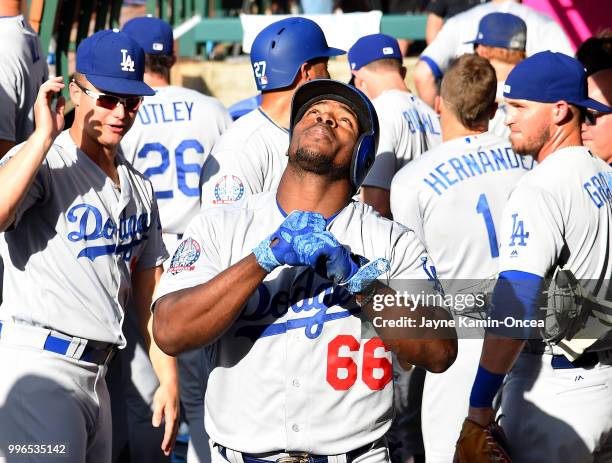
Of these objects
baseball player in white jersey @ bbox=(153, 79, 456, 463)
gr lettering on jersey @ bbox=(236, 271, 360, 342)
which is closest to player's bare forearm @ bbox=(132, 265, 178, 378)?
baseball player in white jersey @ bbox=(153, 79, 456, 463)

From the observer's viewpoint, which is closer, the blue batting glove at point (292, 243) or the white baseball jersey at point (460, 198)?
the blue batting glove at point (292, 243)

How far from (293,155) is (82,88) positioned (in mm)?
1347

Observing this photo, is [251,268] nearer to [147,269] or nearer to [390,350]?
[390,350]

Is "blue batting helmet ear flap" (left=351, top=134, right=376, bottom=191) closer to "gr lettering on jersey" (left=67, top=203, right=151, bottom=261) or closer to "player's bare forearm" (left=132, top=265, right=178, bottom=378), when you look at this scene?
"gr lettering on jersey" (left=67, top=203, right=151, bottom=261)

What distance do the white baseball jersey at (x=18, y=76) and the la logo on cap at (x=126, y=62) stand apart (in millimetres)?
1109

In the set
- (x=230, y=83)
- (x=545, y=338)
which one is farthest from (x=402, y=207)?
(x=230, y=83)

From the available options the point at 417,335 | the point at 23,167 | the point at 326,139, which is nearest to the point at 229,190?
the point at 23,167

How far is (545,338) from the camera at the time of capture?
4.24m

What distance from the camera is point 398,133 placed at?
597 centimetres

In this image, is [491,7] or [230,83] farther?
[230,83]

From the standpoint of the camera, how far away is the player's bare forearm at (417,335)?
321cm

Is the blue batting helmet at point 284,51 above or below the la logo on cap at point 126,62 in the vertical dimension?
below

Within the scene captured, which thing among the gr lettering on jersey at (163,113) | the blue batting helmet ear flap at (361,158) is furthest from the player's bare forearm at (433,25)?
the blue batting helmet ear flap at (361,158)

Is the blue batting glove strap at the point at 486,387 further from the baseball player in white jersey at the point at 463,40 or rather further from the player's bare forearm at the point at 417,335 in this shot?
the baseball player in white jersey at the point at 463,40
